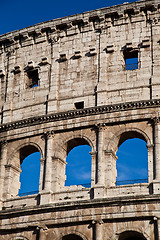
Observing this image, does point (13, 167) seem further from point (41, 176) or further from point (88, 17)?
point (88, 17)

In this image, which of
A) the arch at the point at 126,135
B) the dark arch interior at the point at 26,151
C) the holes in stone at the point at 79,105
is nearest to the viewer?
the arch at the point at 126,135

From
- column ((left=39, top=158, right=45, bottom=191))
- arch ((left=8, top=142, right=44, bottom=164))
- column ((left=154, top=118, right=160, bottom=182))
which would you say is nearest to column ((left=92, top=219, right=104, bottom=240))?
column ((left=154, top=118, right=160, bottom=182))

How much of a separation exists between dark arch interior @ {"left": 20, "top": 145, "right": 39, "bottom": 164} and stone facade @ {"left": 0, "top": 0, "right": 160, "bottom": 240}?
63mm

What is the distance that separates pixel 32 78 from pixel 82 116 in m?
5.23

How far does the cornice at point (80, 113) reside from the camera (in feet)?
112

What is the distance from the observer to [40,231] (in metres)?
32.6

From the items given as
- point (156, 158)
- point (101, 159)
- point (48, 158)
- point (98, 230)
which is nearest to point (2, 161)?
point (48, 158)

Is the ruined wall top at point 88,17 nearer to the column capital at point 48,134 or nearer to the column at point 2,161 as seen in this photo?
the column capital at point 48,134

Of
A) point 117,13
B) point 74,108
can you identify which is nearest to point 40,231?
point 74,108

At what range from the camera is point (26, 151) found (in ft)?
120

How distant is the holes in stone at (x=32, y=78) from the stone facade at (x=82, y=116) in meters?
0.06

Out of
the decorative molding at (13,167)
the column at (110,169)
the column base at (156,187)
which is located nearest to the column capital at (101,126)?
the column at (110,169)

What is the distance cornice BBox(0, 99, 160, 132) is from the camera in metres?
34.2

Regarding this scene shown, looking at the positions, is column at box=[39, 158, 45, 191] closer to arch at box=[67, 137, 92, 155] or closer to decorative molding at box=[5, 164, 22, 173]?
arch at box=[67, 137, 92, 155]
